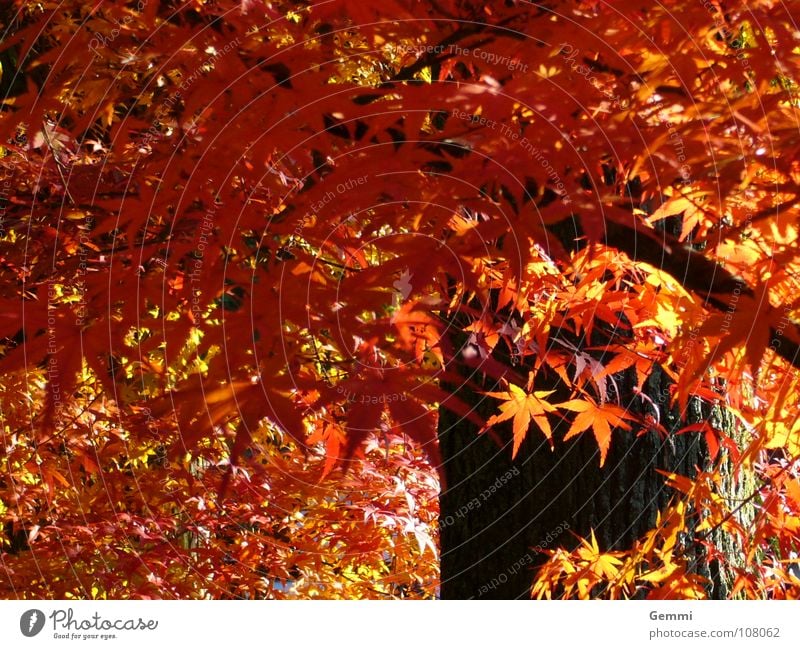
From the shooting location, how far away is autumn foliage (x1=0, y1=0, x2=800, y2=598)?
115 cm

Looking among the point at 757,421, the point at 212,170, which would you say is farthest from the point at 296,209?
the point at 757,421

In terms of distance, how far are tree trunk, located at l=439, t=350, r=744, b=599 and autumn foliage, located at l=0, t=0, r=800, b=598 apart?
6 centimetres

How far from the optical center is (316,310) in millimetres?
1134

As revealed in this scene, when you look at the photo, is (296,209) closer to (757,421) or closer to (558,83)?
(558,83)

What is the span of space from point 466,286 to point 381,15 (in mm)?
492

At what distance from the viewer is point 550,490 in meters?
1.72
